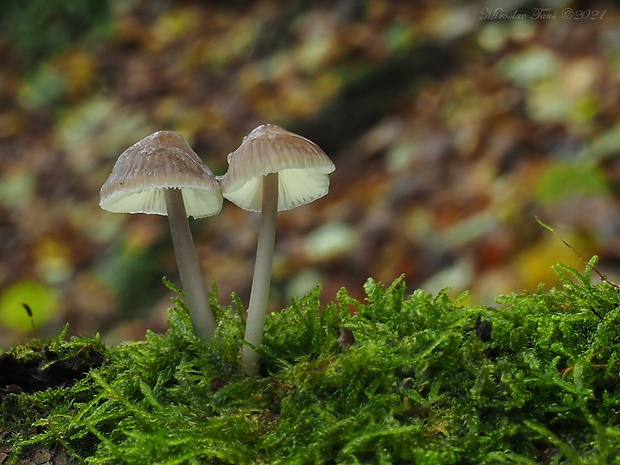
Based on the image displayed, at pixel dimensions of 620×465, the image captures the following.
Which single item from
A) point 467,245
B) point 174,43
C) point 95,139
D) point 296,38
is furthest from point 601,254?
point 174,43

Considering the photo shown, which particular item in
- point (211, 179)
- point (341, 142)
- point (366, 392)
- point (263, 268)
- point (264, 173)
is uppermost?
point (341, 142)

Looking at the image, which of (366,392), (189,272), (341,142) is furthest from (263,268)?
(341,142)

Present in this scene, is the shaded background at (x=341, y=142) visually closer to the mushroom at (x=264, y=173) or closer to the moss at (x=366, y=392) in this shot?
the moss at (x=366, y=392)

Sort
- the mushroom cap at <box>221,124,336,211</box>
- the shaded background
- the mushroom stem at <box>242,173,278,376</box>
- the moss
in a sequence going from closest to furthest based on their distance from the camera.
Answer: the moss < the mushroom cap at <box>221,124,336,211</box> < the mushroom stem at <box>242,173,278,376</box> < the shaded background

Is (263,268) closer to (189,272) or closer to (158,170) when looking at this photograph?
(189,272)

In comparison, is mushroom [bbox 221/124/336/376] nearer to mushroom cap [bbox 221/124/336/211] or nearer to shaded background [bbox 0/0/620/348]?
mushroom cap [bbox 221/124/336/211]

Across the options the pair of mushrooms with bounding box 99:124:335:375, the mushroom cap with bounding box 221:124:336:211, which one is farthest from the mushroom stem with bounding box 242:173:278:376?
the mushroom cap with bounding box 221:124:336:211
